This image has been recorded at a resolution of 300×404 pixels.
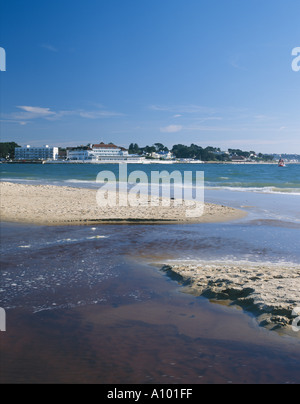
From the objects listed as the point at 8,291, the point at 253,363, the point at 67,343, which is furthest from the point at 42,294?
the point at 253,363

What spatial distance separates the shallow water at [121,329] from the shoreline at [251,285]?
23cm

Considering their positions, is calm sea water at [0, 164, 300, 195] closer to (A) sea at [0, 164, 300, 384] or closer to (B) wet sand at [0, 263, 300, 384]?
(A) sea at [0, 164, 300, 384]

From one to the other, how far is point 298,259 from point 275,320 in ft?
13.1

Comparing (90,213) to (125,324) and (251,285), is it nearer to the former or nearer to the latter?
(251,285)

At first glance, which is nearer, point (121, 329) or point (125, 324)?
point (121, 329)

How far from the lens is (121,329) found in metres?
4.99

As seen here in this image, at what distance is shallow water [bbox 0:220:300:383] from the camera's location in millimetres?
3992

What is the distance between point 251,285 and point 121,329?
262 centimetres

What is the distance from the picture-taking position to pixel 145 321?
5.27 metres

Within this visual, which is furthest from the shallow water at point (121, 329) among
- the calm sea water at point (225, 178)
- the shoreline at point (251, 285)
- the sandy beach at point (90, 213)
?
the calm sea water at point (225, 178)

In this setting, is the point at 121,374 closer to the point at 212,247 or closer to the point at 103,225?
the point at 212,247

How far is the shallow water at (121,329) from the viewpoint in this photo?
399 centimetres

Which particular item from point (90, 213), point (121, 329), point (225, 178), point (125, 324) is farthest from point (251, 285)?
→ point (225, 178)

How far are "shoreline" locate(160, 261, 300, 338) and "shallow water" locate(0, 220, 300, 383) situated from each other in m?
0.23
